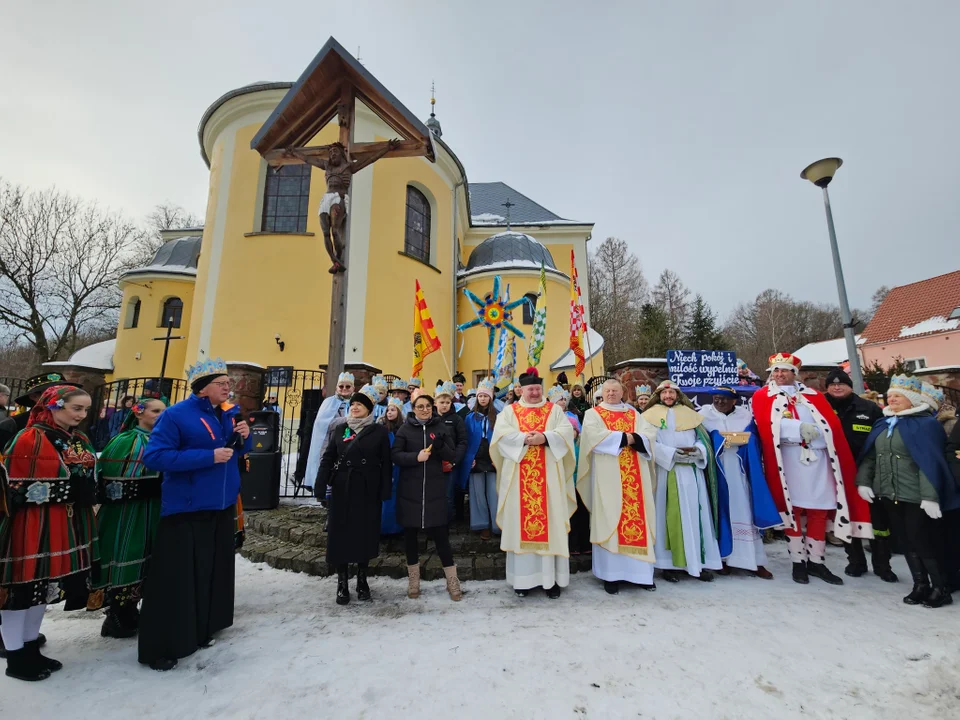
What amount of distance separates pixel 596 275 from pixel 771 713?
98.5 ft

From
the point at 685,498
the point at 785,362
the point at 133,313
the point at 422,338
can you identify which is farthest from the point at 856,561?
the point at 133,313

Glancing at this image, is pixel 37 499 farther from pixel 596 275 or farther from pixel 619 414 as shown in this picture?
pixel 596 275

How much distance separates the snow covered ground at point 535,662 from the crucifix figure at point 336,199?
3837mm

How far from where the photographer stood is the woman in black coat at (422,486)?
4.09 m

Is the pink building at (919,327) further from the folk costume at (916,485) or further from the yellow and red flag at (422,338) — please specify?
the yellow and red flag at (422,338)

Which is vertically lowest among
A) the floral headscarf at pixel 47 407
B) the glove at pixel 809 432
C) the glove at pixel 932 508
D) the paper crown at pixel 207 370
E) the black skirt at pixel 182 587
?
the black skirt at pixel 182 587

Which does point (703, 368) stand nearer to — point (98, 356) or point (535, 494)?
point (535, 494)

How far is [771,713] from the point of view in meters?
2.39

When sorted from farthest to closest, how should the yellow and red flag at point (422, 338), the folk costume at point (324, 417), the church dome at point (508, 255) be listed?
1. the church dome at point (508, 255)
2. the yellow and red flag at point (422, 338)
3. the folk costume at point (324, 417)

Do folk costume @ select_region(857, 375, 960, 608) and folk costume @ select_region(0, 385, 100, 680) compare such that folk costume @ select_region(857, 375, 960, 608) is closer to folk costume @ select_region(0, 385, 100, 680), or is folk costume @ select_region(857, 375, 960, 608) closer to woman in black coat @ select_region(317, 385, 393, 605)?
woman in black coat @ select_region(317, 385, 393, 605)

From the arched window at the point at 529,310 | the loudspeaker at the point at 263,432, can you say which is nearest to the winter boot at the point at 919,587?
the loudspeaker at the point at 263,432

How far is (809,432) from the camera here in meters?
4.59

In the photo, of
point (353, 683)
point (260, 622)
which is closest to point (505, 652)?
point (353, 683)

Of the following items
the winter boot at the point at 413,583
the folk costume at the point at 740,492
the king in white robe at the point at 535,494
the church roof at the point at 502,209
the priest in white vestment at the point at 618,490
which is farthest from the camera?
the church roof at the point at 502,209
